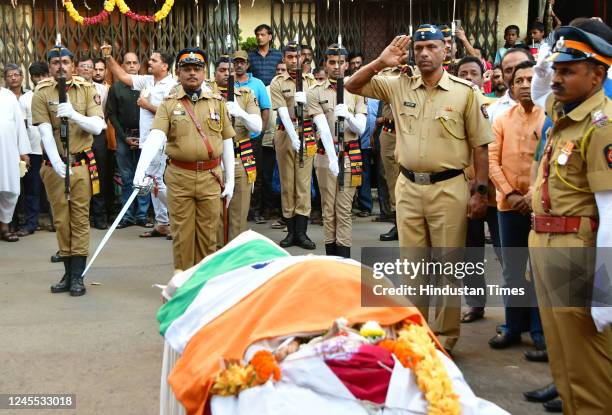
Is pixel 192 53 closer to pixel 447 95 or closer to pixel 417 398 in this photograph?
pixel 447 95

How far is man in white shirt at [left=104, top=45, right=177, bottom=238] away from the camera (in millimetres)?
8844

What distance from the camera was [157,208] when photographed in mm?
9734

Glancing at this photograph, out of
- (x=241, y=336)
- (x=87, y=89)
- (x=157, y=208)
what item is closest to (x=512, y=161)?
(x=241, y=336)

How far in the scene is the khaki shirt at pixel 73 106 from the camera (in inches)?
279

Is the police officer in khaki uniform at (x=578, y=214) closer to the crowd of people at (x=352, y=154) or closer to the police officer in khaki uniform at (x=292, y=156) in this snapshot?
the crowd of people at (x=352, y=154)

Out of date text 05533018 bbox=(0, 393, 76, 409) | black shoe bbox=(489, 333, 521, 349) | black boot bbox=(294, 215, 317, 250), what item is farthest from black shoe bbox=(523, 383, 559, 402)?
black boot bbox=(294, 215, 317, 250)

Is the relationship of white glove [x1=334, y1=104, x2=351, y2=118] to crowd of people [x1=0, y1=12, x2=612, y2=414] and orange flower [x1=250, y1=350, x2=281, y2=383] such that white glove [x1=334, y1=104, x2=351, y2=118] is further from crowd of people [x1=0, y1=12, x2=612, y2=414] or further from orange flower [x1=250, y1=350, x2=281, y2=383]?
orange flower [x1=250, y1=350, x2=281, y2=383]

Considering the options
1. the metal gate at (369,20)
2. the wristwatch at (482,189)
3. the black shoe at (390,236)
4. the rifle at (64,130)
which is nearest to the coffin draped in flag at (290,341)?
the wristwatch at (482,189)

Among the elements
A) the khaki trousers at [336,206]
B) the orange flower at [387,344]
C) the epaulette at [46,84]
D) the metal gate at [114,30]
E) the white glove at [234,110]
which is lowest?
the khaki trousers at [336,206]

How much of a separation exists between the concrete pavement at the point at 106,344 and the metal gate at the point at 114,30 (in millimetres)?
3700

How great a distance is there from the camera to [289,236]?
29.8 ft

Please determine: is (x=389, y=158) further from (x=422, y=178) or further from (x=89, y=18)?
(x=422, y=178)

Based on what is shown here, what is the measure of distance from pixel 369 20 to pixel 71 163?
6297mm

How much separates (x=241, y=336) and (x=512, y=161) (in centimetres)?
302
